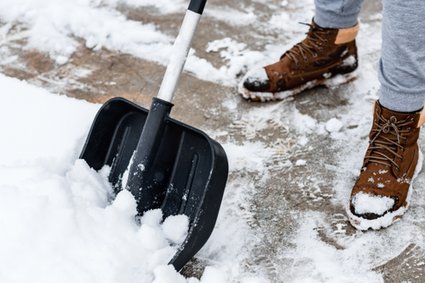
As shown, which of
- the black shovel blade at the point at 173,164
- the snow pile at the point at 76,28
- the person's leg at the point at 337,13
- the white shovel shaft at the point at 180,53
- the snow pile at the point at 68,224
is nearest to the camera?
the snow pile at the point at 68,224

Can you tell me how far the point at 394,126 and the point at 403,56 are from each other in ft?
0.67

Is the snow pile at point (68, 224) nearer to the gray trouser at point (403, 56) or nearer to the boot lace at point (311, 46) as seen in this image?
the gray trouser at point (403, 56)

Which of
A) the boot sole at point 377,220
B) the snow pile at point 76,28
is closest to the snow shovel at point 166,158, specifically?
the boot sole at point 377,220

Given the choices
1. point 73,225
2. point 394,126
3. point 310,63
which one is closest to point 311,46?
point 310,63

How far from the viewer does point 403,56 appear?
138cm

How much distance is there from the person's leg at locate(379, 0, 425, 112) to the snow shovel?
48 cm

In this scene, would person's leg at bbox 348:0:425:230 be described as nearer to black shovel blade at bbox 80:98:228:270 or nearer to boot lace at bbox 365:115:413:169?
boot lace at bbox 365:115:413:169

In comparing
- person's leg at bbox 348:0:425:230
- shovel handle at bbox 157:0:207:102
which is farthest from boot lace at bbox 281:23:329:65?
shovel handle at bbox 157:0:207:102

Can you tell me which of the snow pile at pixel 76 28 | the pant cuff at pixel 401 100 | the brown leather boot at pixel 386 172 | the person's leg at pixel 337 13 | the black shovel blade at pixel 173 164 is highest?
the person's leg at pixel 337 13

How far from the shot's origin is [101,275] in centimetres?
115

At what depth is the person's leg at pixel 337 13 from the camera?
5.90 feet

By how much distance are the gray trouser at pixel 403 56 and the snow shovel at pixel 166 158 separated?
48 cm

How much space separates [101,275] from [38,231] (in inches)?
6.4

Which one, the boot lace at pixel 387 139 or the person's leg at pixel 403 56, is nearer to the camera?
the person's leg at pixel 403 56
